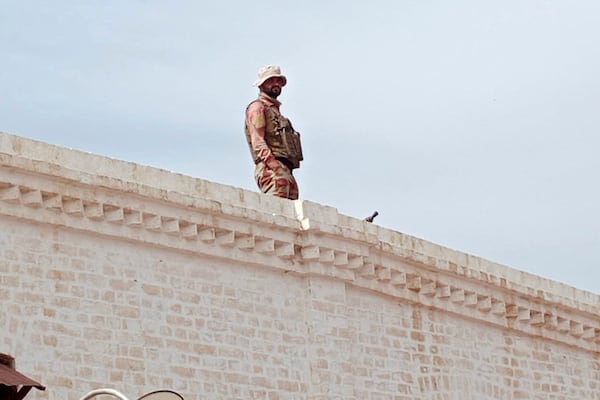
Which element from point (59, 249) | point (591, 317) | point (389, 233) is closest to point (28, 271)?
point (59, 249)

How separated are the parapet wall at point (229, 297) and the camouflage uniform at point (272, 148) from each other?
2.07 feet

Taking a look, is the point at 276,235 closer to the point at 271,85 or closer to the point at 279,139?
the point at 279,139

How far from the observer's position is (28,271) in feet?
45.4

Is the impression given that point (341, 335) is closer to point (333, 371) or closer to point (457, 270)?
point (333, 371)

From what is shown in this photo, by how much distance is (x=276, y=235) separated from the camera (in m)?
16.2

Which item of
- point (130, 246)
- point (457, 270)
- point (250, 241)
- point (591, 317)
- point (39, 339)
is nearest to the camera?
point (39, 339)

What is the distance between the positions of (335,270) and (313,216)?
618mm

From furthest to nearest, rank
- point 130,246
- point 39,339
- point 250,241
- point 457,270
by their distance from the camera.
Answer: point 457,270 < point 250,241 < point 130,246 < point 39,339

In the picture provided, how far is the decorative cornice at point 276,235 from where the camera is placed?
559 inches

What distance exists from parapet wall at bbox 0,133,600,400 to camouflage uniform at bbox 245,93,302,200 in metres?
0.63

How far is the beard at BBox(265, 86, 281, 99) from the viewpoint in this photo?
17.6 meters

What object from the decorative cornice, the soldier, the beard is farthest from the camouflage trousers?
the beard

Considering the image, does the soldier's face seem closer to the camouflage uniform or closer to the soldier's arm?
the camouflage uniform

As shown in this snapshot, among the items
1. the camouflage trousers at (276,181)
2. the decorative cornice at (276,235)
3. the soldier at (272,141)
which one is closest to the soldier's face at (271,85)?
the soldier at (272,141)
